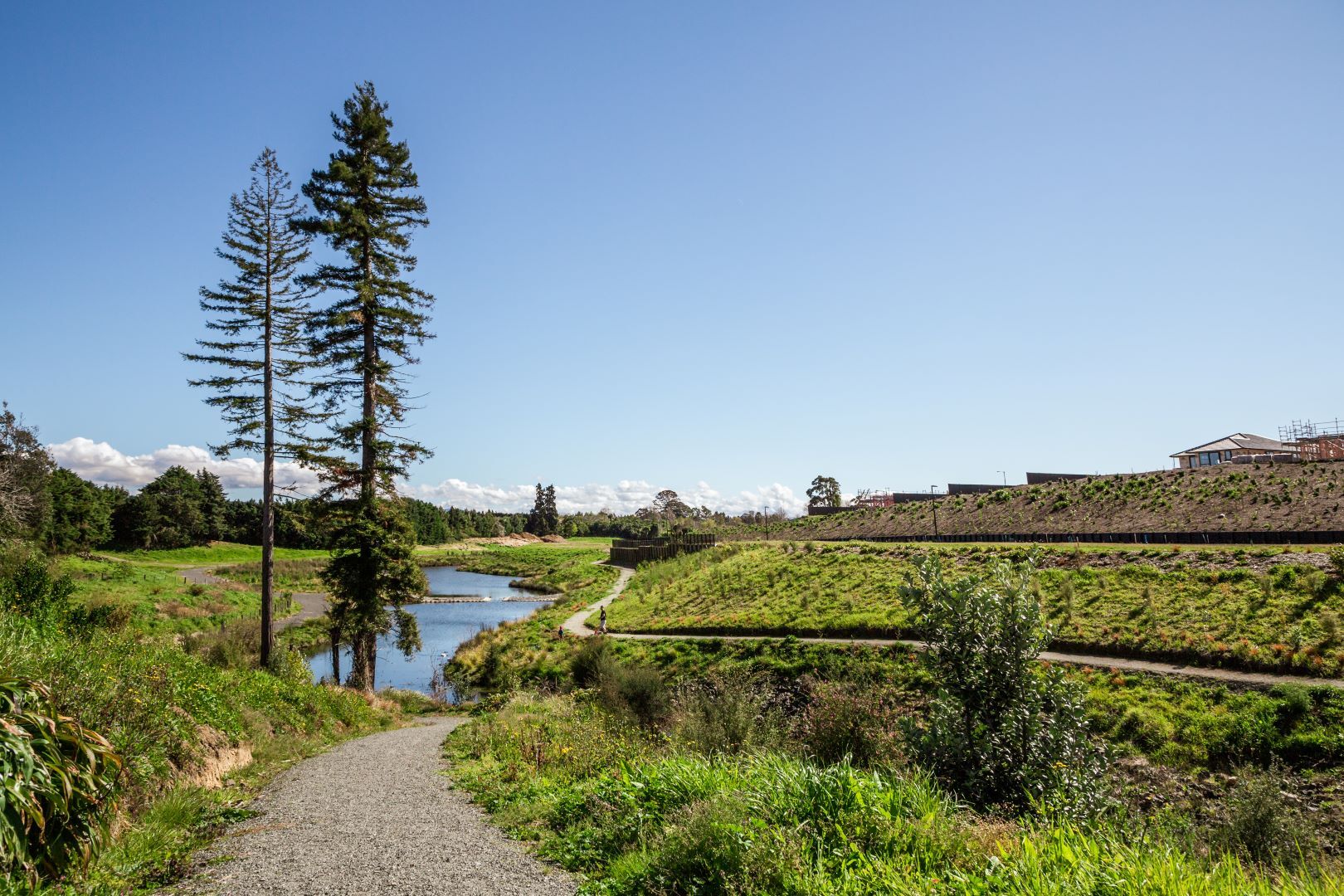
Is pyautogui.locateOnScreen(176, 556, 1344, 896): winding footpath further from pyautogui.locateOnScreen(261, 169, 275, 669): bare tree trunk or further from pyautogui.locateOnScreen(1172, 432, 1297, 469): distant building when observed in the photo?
pyautogui.locateOnScreen(1172, 432, 1297, 469): distant building

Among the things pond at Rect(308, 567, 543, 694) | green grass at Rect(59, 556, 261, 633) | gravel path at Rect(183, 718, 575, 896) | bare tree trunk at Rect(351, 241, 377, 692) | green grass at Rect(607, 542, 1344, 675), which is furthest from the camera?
A: pond at Rect(308, 567, 543, 694)

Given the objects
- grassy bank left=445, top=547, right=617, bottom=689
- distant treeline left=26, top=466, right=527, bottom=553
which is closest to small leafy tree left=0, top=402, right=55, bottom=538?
distant treeline left=26, top=466, right=527, bottom=553

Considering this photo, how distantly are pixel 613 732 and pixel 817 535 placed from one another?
47.8 metres

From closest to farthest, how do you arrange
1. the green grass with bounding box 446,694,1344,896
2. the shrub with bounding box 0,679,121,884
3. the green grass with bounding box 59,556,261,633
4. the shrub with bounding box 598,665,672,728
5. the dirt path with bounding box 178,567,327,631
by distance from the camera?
the shrub with bounding box 0,679,121,884
the green grass with bounding box 446,694,1344,896
the shrub with bounding box 598,665,672,728
the green grass with bounding box 59,556,261,633
the dirt path with bounding box 178,567,327,631

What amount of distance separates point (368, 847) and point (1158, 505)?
41896mm

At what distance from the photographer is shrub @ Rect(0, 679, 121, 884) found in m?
3.18

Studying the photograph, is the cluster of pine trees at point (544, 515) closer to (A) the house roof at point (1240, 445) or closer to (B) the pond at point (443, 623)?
(B) the pond at point (443, 623)

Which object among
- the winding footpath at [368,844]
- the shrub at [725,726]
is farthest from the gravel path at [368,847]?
the shrub at [725,726]

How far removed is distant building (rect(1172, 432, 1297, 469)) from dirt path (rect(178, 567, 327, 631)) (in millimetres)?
59291

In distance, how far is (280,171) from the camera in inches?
719

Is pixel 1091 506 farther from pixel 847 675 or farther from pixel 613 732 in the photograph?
pixel 613 732

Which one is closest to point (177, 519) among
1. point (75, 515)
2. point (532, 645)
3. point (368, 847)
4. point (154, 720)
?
point (75, 515)

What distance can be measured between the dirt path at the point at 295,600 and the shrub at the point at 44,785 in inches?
1402

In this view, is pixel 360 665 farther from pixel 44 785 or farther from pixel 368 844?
pixel 44 785
